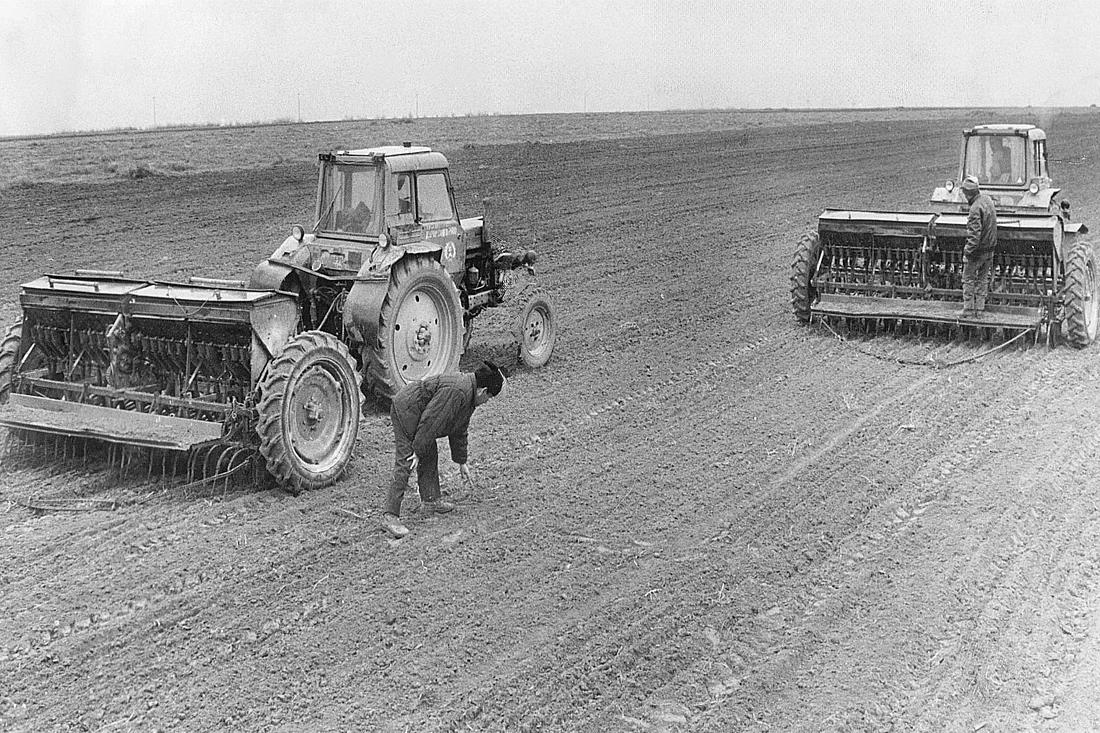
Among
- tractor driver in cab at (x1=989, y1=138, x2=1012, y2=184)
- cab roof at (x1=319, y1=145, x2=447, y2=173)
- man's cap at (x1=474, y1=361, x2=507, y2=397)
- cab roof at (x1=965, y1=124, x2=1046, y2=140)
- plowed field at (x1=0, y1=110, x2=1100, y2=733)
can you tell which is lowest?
plowed field at (x1=0, y1=110, x2=1100, y2=733)

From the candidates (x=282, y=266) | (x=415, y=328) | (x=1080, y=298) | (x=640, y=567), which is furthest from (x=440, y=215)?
(x=1080, y=298)

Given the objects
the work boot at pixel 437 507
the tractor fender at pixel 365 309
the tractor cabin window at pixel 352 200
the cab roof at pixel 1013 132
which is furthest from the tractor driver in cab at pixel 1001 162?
the work boot at pixel 437 507

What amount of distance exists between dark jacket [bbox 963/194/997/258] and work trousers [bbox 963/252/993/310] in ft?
0.52

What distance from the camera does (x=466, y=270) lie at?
1155cm

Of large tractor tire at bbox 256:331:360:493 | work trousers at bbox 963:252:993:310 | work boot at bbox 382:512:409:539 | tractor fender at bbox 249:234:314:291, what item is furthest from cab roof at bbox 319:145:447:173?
work trousers at bbox 963:252:993:310

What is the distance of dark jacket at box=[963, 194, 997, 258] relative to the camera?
40.6 feet

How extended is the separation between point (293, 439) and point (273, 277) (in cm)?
221

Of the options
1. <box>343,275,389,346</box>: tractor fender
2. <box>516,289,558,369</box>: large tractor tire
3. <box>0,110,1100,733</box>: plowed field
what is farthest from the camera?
<box>516,289,558,369</box>: large tractor tire

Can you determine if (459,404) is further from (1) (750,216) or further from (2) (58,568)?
(1) (750,216)

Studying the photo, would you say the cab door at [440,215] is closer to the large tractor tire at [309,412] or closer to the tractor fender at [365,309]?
the tractor fender at [365,309]

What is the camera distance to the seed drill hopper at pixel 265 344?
8.06 m

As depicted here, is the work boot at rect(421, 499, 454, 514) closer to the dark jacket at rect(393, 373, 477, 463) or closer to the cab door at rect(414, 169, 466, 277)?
the dark jacket at rect(393, 373, 477, 463)

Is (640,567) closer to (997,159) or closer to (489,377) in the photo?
(489,377)

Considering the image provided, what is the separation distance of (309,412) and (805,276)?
753 cm
